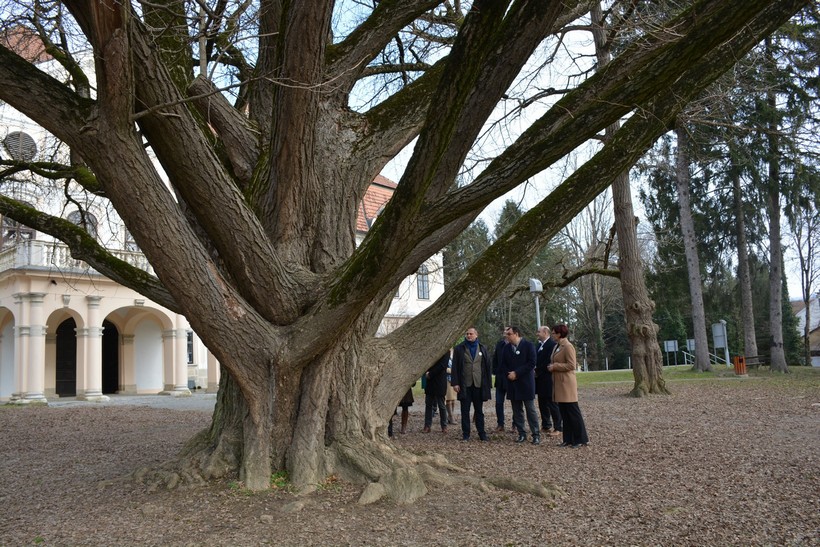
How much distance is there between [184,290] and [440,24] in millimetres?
5945

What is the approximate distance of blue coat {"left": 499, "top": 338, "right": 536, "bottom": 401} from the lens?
9.31m

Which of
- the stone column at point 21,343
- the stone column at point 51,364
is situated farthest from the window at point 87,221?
the stone column at point 51,364

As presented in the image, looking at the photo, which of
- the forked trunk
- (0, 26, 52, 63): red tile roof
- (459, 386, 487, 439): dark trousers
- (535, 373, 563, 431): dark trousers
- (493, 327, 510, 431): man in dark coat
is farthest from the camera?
(493, 327, 510, 431): man in dark coat

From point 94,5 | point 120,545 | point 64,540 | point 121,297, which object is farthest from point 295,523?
point 121,297

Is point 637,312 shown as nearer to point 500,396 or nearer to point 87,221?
point 500,396

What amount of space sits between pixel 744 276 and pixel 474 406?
Answer: 21969 millimetres

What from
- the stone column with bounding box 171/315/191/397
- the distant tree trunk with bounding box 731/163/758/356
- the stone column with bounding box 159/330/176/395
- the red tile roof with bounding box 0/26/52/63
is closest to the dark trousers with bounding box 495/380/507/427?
the red tile roof with bounding box 0/26/52/63

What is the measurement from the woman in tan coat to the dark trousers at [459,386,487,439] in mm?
1289

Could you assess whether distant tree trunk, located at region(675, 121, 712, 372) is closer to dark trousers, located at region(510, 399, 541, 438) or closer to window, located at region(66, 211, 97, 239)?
dark trousers, located at region(510, 399, 541, 438)

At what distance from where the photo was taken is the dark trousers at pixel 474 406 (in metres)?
9.74

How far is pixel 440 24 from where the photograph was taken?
953 cm

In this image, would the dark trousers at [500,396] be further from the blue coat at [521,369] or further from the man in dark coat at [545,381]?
the man in dark coat at [545,381]

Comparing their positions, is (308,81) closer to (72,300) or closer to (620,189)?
(620,189)

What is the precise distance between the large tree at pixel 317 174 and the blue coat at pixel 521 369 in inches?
107
